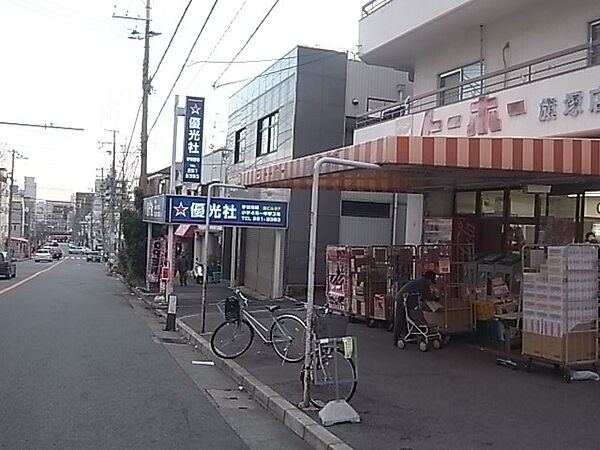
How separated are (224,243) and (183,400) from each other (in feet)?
90.4

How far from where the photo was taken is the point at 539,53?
13.6 meters

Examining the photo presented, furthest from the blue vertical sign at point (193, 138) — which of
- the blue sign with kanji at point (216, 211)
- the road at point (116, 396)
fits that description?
the road at point (116, 396)

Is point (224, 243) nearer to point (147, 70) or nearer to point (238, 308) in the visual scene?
point (147, 70)

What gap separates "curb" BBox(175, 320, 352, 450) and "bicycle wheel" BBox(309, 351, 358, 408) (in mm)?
401

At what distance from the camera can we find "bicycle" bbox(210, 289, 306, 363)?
12148mm

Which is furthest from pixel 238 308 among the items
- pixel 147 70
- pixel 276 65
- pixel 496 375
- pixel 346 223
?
pixel 147 70

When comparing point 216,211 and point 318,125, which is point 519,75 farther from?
point 318,125

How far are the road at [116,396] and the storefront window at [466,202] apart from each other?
21.9 ft

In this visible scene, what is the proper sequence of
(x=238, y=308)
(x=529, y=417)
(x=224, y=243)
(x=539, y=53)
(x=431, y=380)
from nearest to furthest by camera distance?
(x=529, y=417) < (x=431, y=380) < (x=238, y=308) < (x=539, y=53) < (x=224, y=243)

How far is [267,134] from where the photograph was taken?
28.7 m

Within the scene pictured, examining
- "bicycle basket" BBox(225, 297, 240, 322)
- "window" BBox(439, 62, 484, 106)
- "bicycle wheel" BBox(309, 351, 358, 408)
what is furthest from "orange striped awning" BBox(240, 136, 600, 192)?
"window" BBox(439, 62, 484, 106)

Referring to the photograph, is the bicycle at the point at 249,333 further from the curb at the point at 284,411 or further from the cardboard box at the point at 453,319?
the cardboard box at the point at 453,319

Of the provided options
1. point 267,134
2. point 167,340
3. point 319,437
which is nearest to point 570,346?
point 319,437

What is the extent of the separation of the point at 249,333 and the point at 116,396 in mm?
3586
